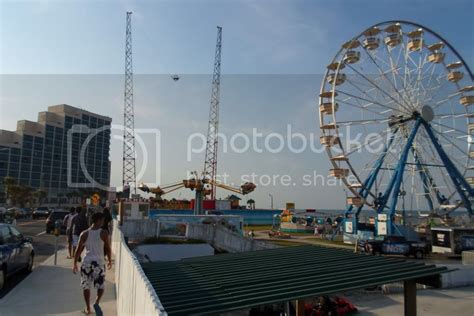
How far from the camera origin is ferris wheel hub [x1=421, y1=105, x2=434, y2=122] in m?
31.9

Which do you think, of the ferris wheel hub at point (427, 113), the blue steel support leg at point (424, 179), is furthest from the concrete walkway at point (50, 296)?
the blue steel support leg at point (424, 179)

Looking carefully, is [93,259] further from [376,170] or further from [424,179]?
[424,179]

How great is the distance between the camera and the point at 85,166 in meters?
148

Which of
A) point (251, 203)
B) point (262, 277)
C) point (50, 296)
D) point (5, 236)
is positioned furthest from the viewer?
point (251, 203)

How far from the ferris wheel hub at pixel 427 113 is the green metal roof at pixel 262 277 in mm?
27297

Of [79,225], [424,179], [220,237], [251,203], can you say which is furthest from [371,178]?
[251,203]

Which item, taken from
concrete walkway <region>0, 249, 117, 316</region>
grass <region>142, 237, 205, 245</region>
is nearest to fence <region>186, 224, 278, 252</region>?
grass <region>142, 237, 205, 245</region>

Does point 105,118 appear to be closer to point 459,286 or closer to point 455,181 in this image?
point 455,181

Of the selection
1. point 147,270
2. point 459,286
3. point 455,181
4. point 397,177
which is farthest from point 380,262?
point 455,181

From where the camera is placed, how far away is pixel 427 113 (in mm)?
32031

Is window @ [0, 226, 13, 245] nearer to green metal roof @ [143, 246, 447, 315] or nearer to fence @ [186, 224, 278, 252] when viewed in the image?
green metal roof @ [143, 246, 447, 315]

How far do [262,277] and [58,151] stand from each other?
485 ft

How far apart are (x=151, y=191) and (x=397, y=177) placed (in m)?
27.4

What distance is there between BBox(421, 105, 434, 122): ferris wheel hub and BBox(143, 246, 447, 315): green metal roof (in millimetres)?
27297
